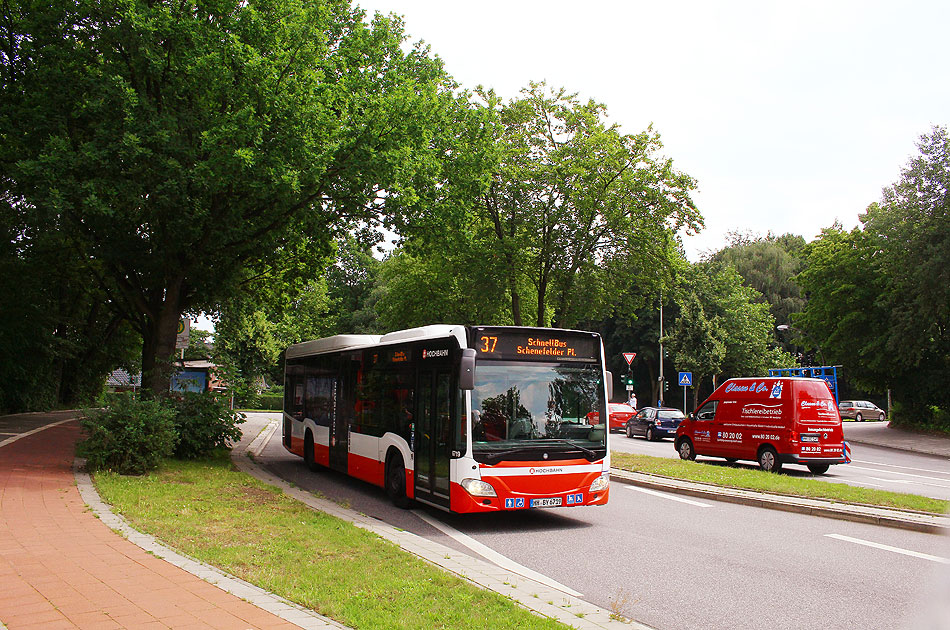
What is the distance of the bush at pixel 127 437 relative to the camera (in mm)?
12797

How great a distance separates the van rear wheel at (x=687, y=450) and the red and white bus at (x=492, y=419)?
1020cm

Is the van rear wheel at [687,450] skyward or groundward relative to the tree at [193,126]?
groundward

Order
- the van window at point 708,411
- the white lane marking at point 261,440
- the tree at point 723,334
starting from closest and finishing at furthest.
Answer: the van window at point 708,411 → the white lane marking at point 261,440 → the tree at point 723,334

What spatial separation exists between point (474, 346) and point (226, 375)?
7547mm

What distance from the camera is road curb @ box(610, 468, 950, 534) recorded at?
410 inches

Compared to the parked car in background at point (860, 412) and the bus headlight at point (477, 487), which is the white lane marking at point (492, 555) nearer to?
the bus headlight at point (477, 487)

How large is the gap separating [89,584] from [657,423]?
28.1 meters

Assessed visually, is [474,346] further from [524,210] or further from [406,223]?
[524,210]

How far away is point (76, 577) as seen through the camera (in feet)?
20.9

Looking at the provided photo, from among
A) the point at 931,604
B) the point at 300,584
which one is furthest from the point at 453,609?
the point at 931,604

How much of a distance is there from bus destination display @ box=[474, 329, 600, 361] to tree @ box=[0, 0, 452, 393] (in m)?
5.51

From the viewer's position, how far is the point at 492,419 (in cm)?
1055

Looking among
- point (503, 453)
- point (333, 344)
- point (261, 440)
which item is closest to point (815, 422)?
point (503, 453)

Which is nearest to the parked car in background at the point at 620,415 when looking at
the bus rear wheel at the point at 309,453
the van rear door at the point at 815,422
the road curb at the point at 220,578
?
the van rear door at the point at 815,422
